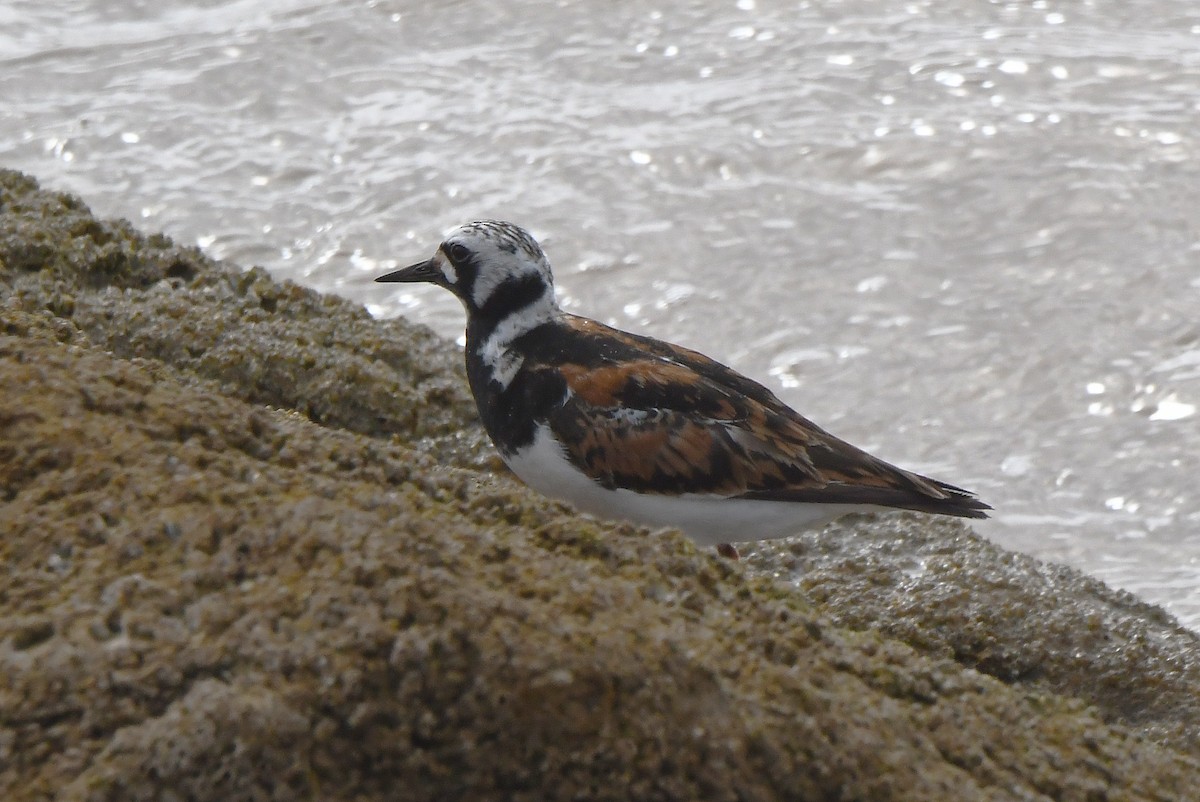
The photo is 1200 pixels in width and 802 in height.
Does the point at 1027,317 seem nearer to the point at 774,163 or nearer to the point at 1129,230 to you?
the point at 1129,230

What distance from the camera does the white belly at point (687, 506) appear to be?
3801mm

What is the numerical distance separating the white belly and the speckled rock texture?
96 cm

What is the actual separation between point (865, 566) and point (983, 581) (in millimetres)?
325

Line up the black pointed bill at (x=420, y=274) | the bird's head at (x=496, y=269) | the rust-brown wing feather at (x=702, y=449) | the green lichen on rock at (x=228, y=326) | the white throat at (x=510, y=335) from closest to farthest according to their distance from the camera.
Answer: the rust-brown wing feather at (x=702, y=449) < the green lichen on rock at (x=228, y=326) < the white throat at (x=510, y=335) < the bird's head at (x=496, y=269) < the black pointed bill at (x=420, y=274)

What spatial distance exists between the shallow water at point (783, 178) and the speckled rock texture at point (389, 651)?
409cm

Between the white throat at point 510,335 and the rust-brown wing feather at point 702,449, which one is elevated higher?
the white throat at point 510,335

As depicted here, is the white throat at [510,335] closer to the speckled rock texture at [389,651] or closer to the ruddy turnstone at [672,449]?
the ruddy turnstone at [672,449]

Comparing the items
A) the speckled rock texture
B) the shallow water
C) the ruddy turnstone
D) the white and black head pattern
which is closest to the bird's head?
the white and black head pattern

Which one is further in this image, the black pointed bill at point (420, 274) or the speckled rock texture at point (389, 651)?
the black pointed bill at point (420, 274)

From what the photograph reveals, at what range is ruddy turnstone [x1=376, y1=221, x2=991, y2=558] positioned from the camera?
3781 millimetres

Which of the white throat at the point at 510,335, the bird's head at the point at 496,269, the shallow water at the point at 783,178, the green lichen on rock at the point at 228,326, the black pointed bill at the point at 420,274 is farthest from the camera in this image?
the shallow water at the point at 783,178

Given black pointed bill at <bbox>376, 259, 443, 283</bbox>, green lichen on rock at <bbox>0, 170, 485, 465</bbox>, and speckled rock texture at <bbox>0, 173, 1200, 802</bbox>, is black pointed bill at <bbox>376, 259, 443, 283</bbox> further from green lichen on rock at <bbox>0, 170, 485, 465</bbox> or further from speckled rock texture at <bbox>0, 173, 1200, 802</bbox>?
speckled rock texture at <bbox>0, 173, 1200, 802</bbox>

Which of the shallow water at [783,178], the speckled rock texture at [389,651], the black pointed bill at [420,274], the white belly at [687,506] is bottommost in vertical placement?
the shallow water at [783,178]

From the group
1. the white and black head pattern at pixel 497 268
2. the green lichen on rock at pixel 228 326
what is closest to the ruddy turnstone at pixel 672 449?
the white and black head pattern at pixel 497 268
